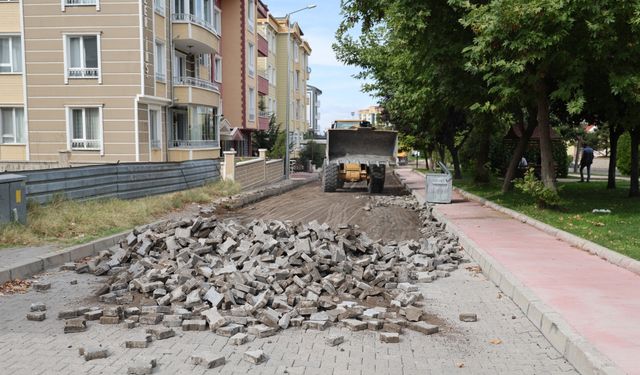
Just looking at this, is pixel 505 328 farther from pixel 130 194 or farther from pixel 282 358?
pixel 130 194

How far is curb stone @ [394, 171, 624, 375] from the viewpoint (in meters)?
4.63

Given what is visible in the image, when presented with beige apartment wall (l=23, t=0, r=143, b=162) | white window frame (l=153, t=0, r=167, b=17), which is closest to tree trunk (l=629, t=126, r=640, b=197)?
beige apartment wall (l=23, t=0, r=143, b=162)

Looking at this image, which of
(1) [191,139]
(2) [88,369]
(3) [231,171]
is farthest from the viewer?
(1) [191,139]

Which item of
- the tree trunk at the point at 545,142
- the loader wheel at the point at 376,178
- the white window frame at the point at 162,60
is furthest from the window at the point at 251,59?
the tree trunk at the point at 545,142

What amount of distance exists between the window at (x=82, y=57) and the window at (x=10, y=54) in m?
2.23

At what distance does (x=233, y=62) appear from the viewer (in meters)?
39.2

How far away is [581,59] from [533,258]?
20.9ft

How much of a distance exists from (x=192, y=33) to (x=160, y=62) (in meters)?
2.19

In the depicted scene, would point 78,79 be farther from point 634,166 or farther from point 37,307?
point 634,166

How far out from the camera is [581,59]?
1345 cm

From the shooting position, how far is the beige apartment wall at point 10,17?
81.9ft

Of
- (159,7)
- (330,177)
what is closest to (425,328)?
(330,177)

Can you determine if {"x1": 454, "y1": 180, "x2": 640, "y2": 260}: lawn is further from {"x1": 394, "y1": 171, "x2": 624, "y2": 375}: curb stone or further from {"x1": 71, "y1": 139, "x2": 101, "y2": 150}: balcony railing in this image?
{"x1": 71, "y1": 139, "x2": 101, "y2": 150}: balcony railing

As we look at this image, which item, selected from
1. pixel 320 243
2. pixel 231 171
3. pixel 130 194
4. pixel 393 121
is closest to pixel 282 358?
pixel 320 243
